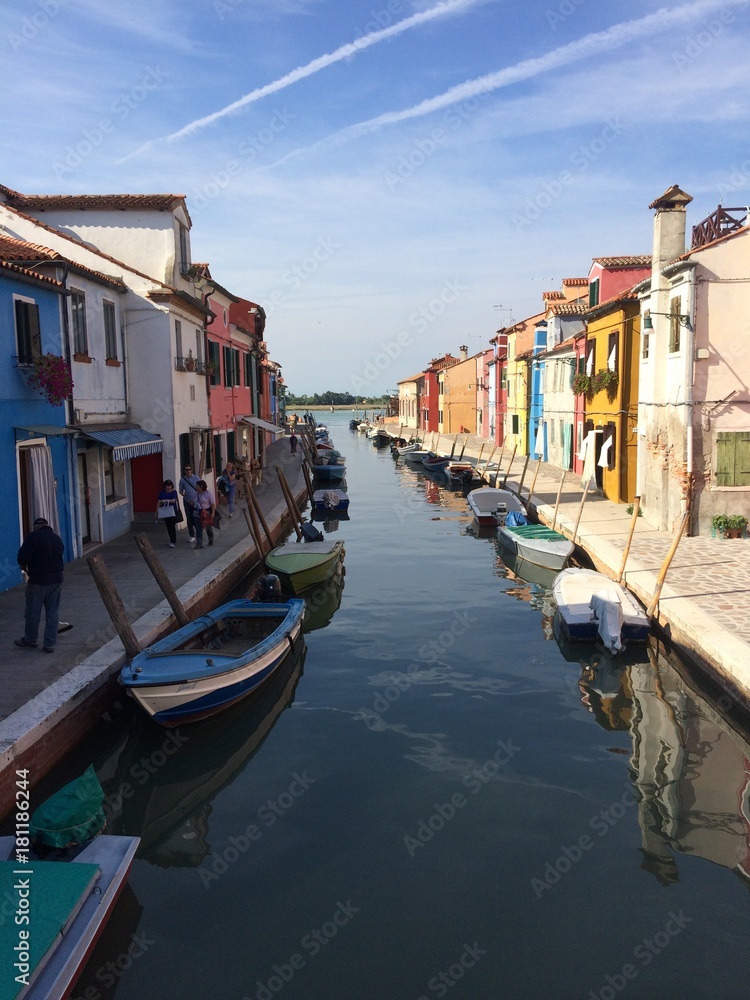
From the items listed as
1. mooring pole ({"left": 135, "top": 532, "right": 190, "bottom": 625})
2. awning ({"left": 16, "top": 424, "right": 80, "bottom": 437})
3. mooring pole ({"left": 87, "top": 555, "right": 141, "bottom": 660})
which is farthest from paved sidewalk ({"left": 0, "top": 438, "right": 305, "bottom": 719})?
awning ({"left": 16, "top": 424, "right": 80, "bottom": 437})

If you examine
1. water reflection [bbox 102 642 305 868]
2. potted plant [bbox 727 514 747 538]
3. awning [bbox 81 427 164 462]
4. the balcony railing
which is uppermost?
the balcony railing

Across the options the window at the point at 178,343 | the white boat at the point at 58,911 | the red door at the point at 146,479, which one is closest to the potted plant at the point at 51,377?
the red door at the point at 146,479

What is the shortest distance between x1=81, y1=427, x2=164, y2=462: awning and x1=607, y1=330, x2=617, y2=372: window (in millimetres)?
13887

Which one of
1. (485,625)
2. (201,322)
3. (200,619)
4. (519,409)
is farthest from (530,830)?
(519,409)

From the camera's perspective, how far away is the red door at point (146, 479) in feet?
65.7

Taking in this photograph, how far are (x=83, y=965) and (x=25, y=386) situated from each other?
10577mm

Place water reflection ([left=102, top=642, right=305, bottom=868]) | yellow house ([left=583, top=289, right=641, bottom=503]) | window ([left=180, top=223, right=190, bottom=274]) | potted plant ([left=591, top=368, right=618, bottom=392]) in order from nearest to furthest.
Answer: water reflection ([left=102, top=642, right=305, bottom=868]), window ([left=180, top=223, right=190, bottom=274]), yellow house ([left=583, top=289, right=641, bottom=503]), potted plant ([left=591, top=368, right=618, bottom=392])

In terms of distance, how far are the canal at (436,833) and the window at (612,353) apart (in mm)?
13381

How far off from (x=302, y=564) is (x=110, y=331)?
23.7 feet

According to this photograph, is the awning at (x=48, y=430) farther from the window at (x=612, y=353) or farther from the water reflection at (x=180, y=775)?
the window at (x=612, y=353)

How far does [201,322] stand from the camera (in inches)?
915

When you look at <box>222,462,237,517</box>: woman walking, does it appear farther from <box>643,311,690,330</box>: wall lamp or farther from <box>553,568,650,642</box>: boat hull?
<box>643,311,690,330</box>: wall lamp

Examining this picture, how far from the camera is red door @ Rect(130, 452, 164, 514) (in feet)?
65.7

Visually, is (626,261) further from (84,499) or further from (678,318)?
(84,499)
